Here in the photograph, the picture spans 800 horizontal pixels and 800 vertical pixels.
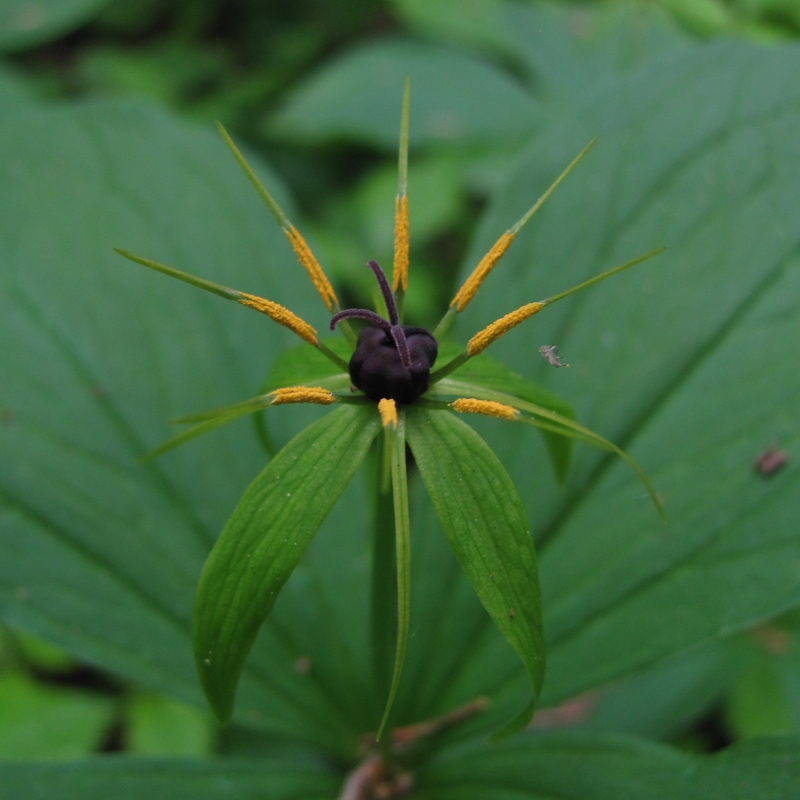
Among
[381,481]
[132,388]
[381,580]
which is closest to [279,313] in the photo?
→ [381,481]

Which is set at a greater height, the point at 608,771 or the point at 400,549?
the point at 400,549

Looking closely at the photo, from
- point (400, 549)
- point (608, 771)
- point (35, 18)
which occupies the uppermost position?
point (35, 18)

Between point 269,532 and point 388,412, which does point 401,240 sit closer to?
point 388,412

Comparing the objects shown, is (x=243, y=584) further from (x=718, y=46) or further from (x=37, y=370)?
(x=718, y=46)

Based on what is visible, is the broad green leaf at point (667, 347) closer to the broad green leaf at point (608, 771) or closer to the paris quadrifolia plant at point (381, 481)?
the broad green leaf at point (608, 771)

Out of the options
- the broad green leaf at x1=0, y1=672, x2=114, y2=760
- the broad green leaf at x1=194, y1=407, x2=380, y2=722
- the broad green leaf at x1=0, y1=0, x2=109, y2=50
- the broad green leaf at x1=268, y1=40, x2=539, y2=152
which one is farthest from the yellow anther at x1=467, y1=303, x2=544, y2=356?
the broad green leaf at x1=0, y1=0, x2=109, y2=50

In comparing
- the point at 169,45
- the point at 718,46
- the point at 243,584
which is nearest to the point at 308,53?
the point at 169,45
